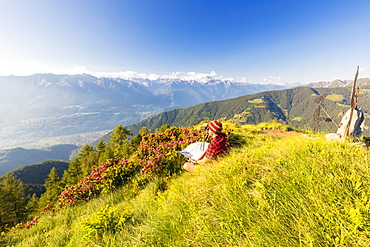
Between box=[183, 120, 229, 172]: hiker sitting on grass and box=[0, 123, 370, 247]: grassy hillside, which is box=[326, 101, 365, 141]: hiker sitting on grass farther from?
box=[183, 120, 229, 172]: hiker sitting on grass

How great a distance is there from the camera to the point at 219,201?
210 cm

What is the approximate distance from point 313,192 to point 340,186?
299 millimetres

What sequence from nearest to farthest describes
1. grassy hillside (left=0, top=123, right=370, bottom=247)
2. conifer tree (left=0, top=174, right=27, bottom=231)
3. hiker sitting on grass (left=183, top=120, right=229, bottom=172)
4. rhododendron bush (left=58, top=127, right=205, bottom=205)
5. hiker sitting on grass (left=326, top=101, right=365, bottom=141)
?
grassy hillside (left=0, top=123, right=370, bottom=247) → hiker sitting on grass (left=183, top=120, right=229, bottom=172) → rhododendron bush (left=58, top=127, right=205, bottom=205) → hiker sitting on grass (left=326, top=101, right=365, bottom=141) → conifer tree (left=0, top=174, right=27, bottom=231)

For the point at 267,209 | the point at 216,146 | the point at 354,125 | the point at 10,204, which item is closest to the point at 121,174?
the point at 216,146

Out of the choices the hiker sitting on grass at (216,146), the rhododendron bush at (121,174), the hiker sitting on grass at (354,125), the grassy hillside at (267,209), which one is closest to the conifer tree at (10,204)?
the rhododendron bush at (121,174)

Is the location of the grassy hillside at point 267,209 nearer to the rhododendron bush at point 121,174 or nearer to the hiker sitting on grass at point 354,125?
the rhododendron bush at point 121,174

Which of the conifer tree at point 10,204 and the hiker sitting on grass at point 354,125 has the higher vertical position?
the hiker sitting on grass at point 354,125

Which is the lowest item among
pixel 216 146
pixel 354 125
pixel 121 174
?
pixel 121 174

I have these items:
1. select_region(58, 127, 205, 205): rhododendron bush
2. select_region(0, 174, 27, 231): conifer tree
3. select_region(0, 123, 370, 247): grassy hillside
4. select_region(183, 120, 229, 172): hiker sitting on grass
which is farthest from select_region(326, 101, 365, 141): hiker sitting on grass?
select_region(0, 174, 27, 231): conifer tree

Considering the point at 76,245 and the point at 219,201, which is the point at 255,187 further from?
the point at 76,245

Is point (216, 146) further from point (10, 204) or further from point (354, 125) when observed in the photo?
point (10, 204)

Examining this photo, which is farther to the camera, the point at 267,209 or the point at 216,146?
the point at 216,146

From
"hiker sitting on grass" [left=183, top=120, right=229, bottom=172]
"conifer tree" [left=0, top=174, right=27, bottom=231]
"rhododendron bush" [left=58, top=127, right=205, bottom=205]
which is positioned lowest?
"conifer tree" [left=0, top=174, right=27, bottom=231]

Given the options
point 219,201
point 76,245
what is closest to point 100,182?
point 76,245
